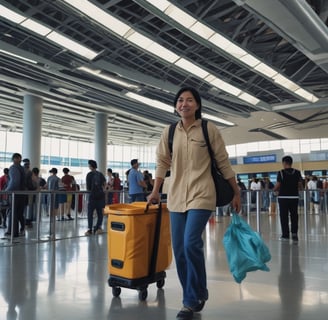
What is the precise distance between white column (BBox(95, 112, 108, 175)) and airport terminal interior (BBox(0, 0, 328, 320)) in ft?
0.26

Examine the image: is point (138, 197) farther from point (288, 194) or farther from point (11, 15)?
point (11, 15)

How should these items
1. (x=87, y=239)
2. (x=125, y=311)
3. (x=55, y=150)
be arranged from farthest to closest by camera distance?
(x=55, y=150)
(x=87, y=239)
(x=125, y=311)

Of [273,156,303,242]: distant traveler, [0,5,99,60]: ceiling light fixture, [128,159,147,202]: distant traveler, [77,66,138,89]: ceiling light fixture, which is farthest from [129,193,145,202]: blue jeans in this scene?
[77,66,138,89]: ceiling light fixture

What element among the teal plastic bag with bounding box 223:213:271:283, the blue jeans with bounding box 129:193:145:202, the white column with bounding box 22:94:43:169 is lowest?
the teal plastic bag with bounding box 223:213:271:283

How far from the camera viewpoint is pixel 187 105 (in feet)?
9.68

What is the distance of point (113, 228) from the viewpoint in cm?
338

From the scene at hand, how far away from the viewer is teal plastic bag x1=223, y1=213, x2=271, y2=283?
2990mm

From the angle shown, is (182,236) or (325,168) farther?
(325,168)

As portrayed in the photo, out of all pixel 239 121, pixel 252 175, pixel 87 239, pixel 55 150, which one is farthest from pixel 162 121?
pixel 87 239

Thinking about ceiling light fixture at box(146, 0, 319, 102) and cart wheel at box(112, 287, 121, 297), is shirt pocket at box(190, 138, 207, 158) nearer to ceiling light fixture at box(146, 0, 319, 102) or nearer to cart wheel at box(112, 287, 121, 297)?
cart wheel at box(112, 287, 121, 297)

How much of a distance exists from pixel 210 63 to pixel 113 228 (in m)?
11.8

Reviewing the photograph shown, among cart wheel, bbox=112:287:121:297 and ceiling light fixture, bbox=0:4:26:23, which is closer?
cart wheel, bbox=112:287:121:297

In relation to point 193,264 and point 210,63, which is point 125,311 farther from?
point 210,63

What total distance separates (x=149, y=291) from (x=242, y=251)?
3.41 ft
